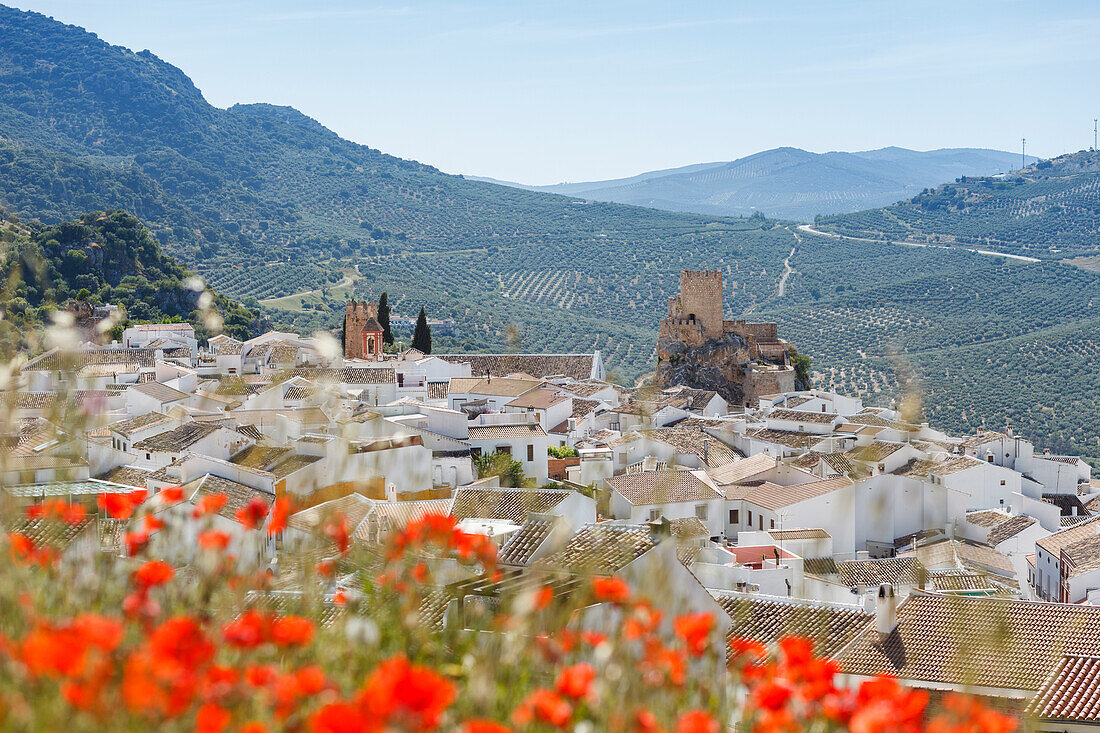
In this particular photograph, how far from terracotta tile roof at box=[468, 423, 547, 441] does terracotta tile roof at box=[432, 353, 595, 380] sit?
1495 cm

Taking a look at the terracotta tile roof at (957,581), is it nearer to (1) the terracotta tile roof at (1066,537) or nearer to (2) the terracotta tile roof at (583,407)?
(1) the terracotta tile roof at (1066,537)

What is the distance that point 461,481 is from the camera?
20.7m

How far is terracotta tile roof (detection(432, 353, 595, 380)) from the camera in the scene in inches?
1581

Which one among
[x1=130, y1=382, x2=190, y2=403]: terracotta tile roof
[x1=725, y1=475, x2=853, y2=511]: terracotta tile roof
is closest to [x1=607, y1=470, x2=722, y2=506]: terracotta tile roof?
[x1=725, y1=475, x2=853, y2=511]: terracotta tile roof

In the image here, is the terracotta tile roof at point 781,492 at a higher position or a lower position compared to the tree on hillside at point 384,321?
lower

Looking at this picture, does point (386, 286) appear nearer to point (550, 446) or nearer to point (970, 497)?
point (550, 446)

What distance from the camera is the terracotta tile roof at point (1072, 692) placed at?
889cm

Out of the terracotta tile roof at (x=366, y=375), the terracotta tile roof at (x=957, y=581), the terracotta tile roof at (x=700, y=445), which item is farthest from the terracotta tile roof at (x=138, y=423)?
the terracotta tile roof at (x=957, y=581)

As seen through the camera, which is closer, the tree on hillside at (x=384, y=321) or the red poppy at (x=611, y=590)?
the red poppy at (x=611, y=590)

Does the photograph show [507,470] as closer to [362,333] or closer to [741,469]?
[741,469]

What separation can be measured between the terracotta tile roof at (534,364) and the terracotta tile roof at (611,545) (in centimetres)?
2957

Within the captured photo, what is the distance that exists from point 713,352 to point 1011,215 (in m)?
62.1

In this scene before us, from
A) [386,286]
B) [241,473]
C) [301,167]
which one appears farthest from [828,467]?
[301,167]

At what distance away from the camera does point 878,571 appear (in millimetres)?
17266
